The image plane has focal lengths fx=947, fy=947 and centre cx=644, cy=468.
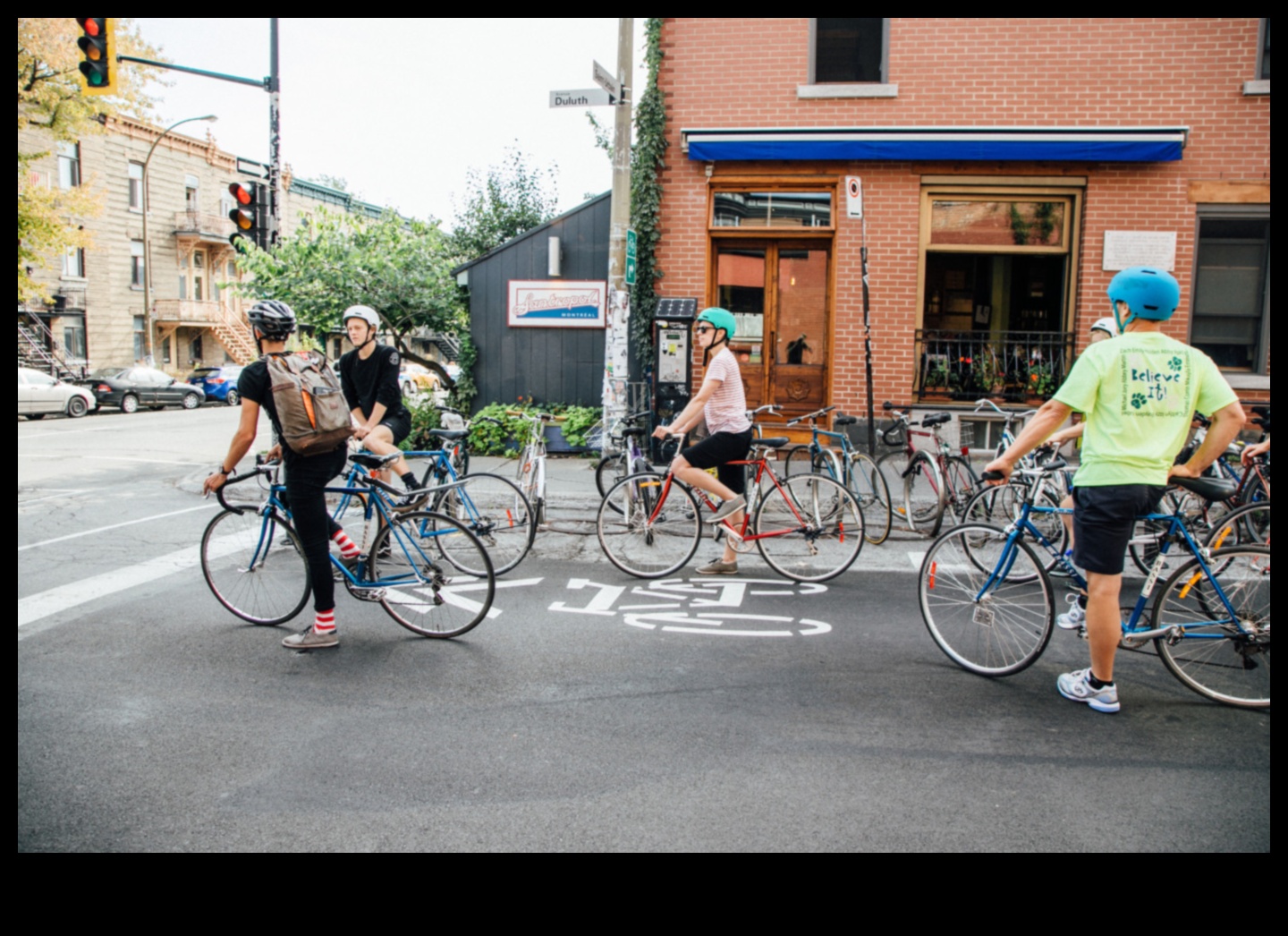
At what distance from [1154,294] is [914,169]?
27.6 ft

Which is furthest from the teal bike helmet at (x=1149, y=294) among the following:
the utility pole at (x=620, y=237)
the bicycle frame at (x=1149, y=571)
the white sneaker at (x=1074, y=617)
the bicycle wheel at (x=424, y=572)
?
the utility pole at (x=620, y=237)

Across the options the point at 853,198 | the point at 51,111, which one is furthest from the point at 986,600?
the point at 51,111

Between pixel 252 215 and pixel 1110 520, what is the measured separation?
40.0ft

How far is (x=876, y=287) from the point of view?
12.0 metres

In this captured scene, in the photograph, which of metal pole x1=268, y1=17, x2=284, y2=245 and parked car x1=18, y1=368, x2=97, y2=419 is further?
parked car x1=18, y1=368, x2=97, y2=419

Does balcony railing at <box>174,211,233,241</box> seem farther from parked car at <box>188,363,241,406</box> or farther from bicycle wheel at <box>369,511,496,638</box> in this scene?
bicycle wheel at <box>369,511,496,638</box>

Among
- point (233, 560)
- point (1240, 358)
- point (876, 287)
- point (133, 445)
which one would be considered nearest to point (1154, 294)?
point (233, 560)

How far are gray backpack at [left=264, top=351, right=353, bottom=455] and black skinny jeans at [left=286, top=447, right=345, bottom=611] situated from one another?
0.10m

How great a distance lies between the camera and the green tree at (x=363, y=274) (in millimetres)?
12625

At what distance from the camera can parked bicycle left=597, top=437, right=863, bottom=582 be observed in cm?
678

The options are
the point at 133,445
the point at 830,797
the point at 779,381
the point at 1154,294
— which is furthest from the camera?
the point at 133,445

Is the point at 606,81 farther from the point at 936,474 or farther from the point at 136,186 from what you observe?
the point at 136,186

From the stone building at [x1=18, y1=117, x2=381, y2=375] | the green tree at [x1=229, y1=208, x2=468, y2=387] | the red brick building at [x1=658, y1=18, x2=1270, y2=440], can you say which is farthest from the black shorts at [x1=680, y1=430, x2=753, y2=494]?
the stone building at [x1=18, y1=117, x2=381, y2=375]
